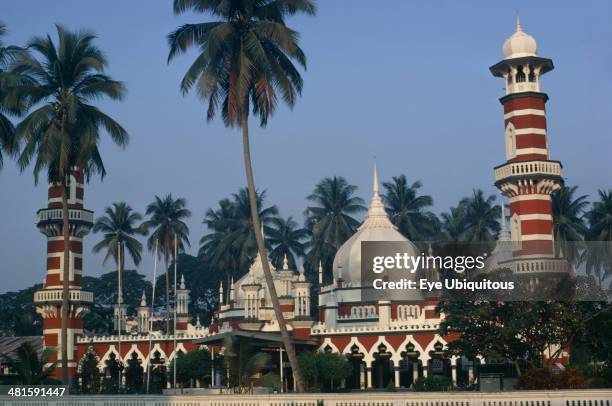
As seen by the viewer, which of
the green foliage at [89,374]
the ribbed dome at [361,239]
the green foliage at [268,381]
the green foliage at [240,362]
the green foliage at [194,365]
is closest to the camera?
the green foliage at [240,362]

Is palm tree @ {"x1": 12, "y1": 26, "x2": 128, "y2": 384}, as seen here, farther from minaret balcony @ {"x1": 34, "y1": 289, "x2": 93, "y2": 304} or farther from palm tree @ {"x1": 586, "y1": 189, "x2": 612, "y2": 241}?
palm tree @ {"x1": 586, "y1": 189, "x2": 612, "y2": 241}

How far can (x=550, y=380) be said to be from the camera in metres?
30.8

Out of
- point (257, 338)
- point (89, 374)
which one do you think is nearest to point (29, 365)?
point (257, 338)

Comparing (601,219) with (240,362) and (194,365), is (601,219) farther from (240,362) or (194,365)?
(240,362)

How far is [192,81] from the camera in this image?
38.6m

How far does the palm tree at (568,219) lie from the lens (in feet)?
224

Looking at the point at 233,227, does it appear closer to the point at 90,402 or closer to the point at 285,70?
the point at 285,70

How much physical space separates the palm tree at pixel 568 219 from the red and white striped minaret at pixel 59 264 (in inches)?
1301

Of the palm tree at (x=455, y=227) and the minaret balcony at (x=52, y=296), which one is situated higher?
the palm tree at (x=455, y=227)

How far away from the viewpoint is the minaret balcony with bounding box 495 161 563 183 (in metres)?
50.4

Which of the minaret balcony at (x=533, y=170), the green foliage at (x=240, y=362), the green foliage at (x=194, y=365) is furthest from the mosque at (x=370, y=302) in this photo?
the green foliage at (x=240, y=362)

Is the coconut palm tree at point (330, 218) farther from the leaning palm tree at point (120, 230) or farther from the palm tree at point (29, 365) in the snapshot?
the palm tree at point (29, 365)

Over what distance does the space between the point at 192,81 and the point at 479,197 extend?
177ft

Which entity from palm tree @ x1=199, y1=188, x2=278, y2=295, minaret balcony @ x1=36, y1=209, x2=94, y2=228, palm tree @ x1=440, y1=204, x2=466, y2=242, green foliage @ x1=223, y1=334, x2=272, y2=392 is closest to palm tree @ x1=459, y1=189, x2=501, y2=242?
palm tree @ x1=440, y1=204, x2=466, y2=242
